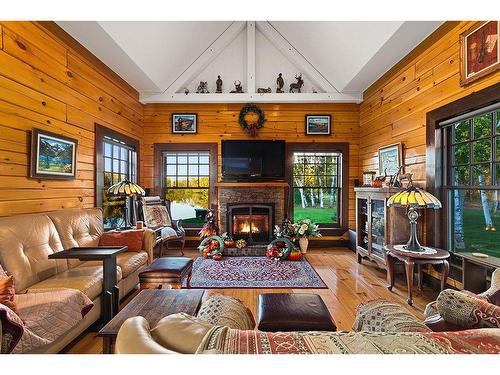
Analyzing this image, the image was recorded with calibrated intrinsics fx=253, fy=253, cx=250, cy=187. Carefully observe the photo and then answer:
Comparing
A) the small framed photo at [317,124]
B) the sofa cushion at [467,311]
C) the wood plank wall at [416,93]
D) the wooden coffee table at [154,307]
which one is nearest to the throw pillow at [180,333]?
the wooden coffee table at [154,307]

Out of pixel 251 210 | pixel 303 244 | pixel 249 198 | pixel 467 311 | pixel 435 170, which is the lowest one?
pixel 303 244

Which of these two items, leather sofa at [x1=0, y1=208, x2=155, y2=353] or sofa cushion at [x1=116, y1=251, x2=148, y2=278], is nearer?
leather sofa at [x1=0, y1=208, x2=155, y2=353]

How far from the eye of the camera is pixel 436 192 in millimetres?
3088

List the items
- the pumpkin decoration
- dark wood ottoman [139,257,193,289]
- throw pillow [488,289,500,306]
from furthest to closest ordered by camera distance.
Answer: the pumpkin decoration < dark wood ottoman [139,257,193,289] < throw pillow [488,289,500,306]

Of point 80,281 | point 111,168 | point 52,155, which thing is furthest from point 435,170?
point 111,168

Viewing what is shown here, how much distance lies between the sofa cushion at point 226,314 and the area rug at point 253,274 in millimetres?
2022

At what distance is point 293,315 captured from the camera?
5.27 feet

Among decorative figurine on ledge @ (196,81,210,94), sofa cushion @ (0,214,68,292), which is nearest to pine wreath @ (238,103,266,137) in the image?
decorative figurine on ledge @ (196,81,210,94)

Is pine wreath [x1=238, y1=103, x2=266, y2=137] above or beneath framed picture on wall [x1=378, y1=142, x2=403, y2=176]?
above

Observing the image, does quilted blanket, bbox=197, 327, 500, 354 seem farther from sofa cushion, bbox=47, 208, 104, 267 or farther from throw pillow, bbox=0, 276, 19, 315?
sofa cushion, bbox=47, 208, 104, 267

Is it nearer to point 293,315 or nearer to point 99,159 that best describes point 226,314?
point 293,315

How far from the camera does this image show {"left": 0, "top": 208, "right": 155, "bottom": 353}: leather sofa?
199 centimetres

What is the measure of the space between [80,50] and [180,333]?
392 centimetres

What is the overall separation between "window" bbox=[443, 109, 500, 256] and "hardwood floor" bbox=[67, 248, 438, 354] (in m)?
0.80
